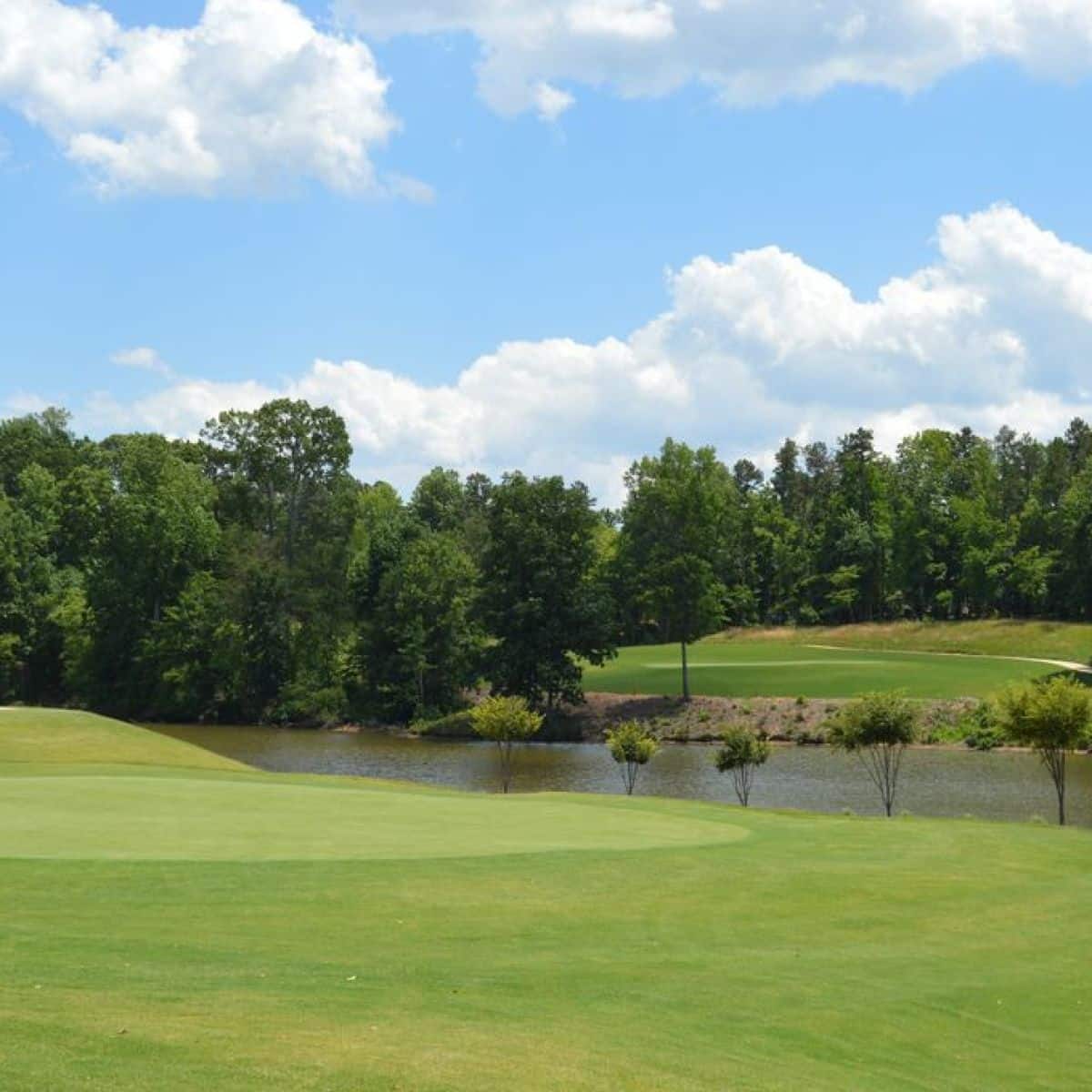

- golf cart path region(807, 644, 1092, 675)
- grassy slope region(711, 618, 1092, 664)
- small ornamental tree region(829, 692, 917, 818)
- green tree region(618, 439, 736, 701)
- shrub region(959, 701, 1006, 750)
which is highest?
green tree region(618, 439, 736, 701)

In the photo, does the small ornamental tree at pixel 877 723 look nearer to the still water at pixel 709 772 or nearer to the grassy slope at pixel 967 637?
the still water at pixel 709 772

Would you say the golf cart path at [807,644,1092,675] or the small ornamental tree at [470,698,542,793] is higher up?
the golf cart path at [807,644,1092,675]

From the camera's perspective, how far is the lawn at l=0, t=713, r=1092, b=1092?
34.4ft

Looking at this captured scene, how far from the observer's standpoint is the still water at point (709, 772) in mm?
49875

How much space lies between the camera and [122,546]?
97.5 metres

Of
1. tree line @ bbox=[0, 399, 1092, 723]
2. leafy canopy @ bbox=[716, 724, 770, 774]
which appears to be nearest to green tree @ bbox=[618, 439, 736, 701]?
tree line @ bbox=[0, 399, 1092, 723]

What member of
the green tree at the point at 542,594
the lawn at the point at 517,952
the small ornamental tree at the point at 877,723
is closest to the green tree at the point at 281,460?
the green tree at the point at 542,594

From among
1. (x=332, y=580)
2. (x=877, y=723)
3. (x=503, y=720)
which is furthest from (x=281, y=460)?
(x=877, y=723)

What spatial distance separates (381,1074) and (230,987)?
11.3 feet

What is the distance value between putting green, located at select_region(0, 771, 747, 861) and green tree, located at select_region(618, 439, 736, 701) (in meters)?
52.8

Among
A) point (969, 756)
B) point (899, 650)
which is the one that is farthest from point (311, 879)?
point (899, 650)

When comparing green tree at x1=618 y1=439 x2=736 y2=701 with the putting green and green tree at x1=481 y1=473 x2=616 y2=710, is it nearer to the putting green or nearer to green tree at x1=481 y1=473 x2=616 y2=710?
green tree at x1=481 y1=473 x2=616 y2=710

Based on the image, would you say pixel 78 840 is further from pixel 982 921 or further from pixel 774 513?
pixel 774 513

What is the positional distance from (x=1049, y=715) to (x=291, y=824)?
27.1 meters
